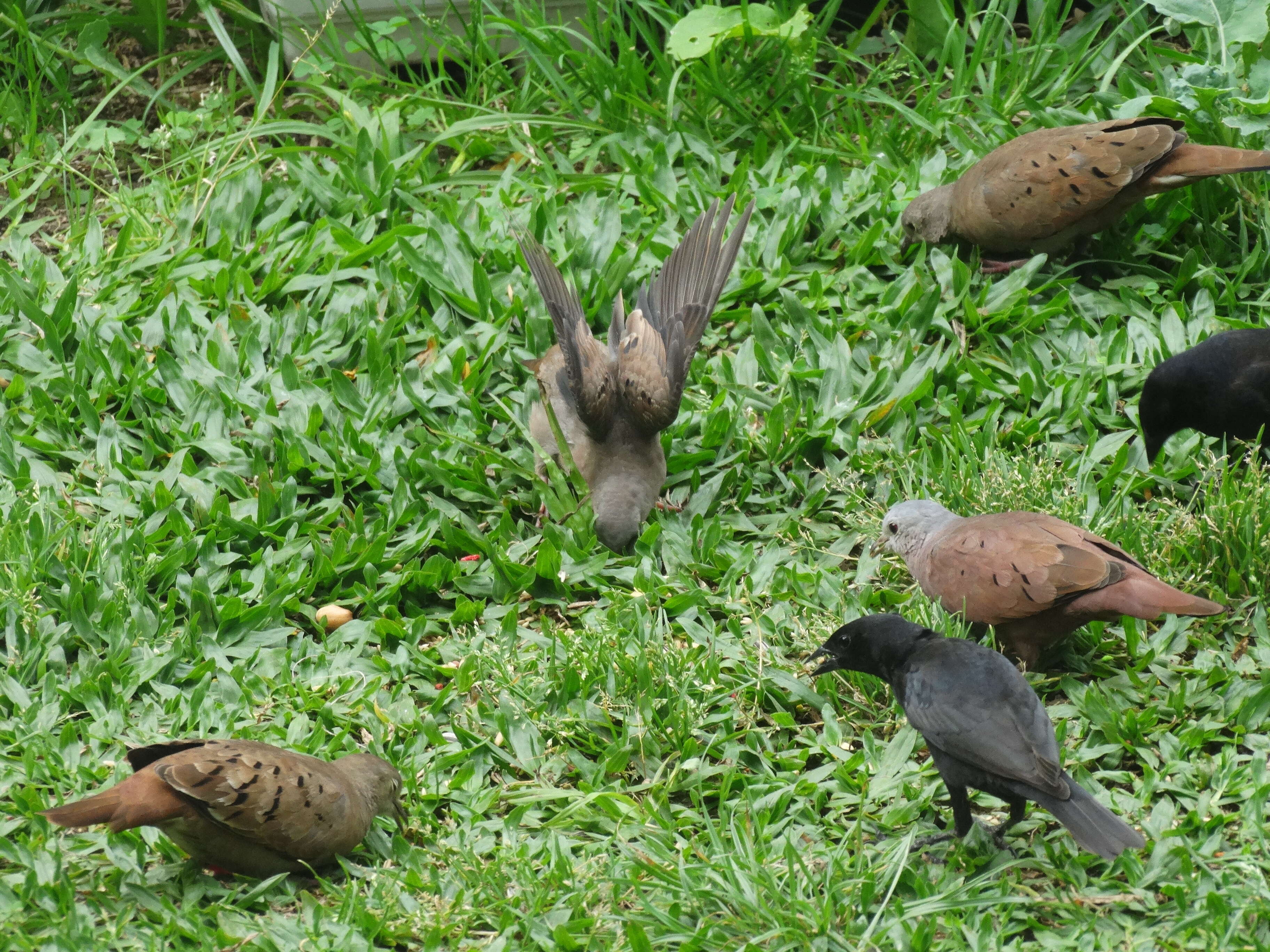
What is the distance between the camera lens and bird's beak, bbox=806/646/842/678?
4.41m

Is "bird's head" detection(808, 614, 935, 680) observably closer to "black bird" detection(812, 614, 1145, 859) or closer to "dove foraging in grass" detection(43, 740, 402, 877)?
"black bird" detection(812, 614, 1145, 859)

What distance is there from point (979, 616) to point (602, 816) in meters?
1.47

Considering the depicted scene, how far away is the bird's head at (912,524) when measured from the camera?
4871mm

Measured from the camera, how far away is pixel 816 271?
22.3 ft

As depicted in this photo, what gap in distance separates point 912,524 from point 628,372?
56.8 inches

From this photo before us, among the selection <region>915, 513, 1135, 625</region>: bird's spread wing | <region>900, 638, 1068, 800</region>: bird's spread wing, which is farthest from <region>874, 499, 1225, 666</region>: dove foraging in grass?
<region>900, 638, 1068, 800</region>: bird's spread wing

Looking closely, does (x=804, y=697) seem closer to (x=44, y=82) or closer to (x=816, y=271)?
(x=816, y=271)

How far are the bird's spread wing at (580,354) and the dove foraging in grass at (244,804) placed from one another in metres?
1.98

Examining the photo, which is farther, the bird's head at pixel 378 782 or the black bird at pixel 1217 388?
the black bird at pixel 1217 388

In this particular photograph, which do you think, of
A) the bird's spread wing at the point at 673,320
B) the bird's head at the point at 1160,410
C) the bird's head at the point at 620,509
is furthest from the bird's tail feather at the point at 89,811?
the bird's head at the point at 1160,410

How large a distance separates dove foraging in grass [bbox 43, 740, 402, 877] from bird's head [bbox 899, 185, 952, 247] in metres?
3.97

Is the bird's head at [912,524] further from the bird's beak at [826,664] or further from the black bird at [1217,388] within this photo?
the black bird at [1217,388]

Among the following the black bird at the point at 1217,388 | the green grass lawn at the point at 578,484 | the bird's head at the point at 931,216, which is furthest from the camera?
the bird's head at the point at 931,216

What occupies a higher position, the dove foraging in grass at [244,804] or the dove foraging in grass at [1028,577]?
the dove foraging in grass at [244,804]
